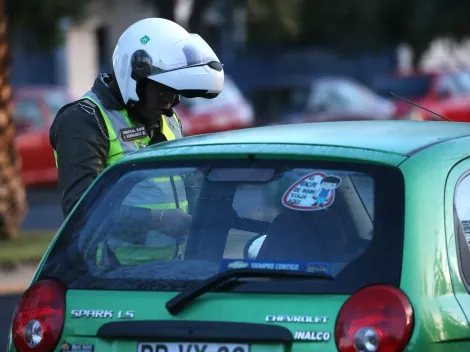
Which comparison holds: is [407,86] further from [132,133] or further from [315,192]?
[315,192]

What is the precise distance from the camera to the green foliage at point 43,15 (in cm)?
2316

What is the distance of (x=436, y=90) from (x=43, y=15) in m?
7.33

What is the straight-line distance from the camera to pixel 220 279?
3.93 meters

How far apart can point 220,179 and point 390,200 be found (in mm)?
611

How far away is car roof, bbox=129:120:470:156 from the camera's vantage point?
4.20 metres

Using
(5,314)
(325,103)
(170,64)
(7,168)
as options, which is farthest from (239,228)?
(325,103)

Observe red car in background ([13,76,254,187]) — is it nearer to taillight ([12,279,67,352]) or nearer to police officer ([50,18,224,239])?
police officer ([50,18,224,239])

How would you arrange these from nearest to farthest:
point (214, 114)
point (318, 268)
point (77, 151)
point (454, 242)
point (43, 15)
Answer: point (318, 268)
point (454, 242)
point (77, 151)
point (214, 114)
point (43, 15)

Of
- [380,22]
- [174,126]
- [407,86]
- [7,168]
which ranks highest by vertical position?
[174,126]

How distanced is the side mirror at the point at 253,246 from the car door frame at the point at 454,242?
0.60 m

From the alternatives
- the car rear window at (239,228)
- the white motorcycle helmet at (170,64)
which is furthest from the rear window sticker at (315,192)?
the white motorcycle helmet at (170,64)

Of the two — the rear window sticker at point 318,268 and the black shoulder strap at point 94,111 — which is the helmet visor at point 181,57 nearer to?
the black shoulder strap at point 94,111

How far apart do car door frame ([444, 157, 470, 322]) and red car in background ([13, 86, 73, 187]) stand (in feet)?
50.1

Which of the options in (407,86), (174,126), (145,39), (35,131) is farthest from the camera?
(407,86)
